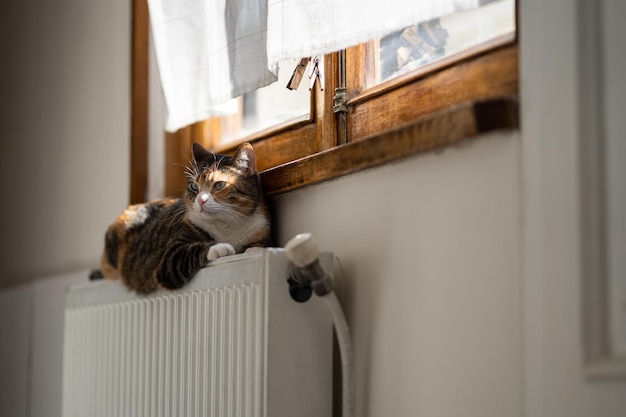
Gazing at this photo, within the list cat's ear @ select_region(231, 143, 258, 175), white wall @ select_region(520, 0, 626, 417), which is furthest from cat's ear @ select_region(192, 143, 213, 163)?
white wall @ select_region(520, 0, 626, 417)

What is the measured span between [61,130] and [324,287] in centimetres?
171

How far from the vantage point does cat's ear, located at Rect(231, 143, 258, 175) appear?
161cm

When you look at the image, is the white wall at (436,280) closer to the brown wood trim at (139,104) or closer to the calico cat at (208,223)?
the calico cat at (208,223)

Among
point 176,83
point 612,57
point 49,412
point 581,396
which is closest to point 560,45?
point 612,57

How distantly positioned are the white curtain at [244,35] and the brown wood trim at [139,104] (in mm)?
414

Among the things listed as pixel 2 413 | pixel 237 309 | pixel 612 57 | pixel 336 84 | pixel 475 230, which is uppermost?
pixel 336 84

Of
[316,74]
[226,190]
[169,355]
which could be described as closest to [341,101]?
[316,74]

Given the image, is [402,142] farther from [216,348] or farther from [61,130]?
[61,130]

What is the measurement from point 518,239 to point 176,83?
986mm

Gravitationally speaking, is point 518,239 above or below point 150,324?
above

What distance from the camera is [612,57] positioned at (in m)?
0.96

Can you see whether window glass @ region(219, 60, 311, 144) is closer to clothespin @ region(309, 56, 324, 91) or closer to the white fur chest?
clothespin @ region(309, 56, 324, 91)

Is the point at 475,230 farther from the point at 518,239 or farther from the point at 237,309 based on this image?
the point at 237,309

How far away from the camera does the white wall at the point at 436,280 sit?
1.09m
